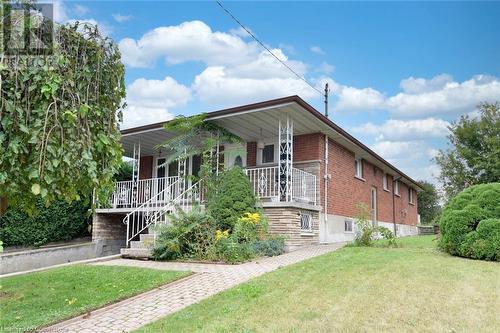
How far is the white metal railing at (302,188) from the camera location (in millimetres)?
13266

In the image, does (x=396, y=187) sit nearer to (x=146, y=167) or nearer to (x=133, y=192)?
(x=146, y=167)

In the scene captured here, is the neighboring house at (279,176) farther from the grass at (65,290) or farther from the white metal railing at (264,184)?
the grass at (65,290)

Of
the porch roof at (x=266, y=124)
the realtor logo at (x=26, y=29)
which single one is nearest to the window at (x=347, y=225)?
the porch roof at (x=266, y=124)

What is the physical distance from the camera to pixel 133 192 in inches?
627

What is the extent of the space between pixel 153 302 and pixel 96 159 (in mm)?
2341

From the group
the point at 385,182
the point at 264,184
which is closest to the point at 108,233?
the point at 264,184

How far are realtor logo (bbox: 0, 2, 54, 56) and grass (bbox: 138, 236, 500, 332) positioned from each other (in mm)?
3517

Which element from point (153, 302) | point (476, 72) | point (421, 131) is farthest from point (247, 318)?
point (421, 131)

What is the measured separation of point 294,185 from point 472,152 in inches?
675

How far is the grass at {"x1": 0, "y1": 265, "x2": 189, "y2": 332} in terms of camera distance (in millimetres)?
5867

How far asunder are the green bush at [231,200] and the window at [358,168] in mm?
7049

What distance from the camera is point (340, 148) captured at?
16.0 meters

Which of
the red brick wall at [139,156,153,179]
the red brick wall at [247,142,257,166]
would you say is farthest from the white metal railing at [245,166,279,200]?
the red brick wall at [139,156,153,179]

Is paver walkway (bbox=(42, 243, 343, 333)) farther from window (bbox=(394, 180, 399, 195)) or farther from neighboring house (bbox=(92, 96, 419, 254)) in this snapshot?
window (bbox=(394, 180, 399, 195))
